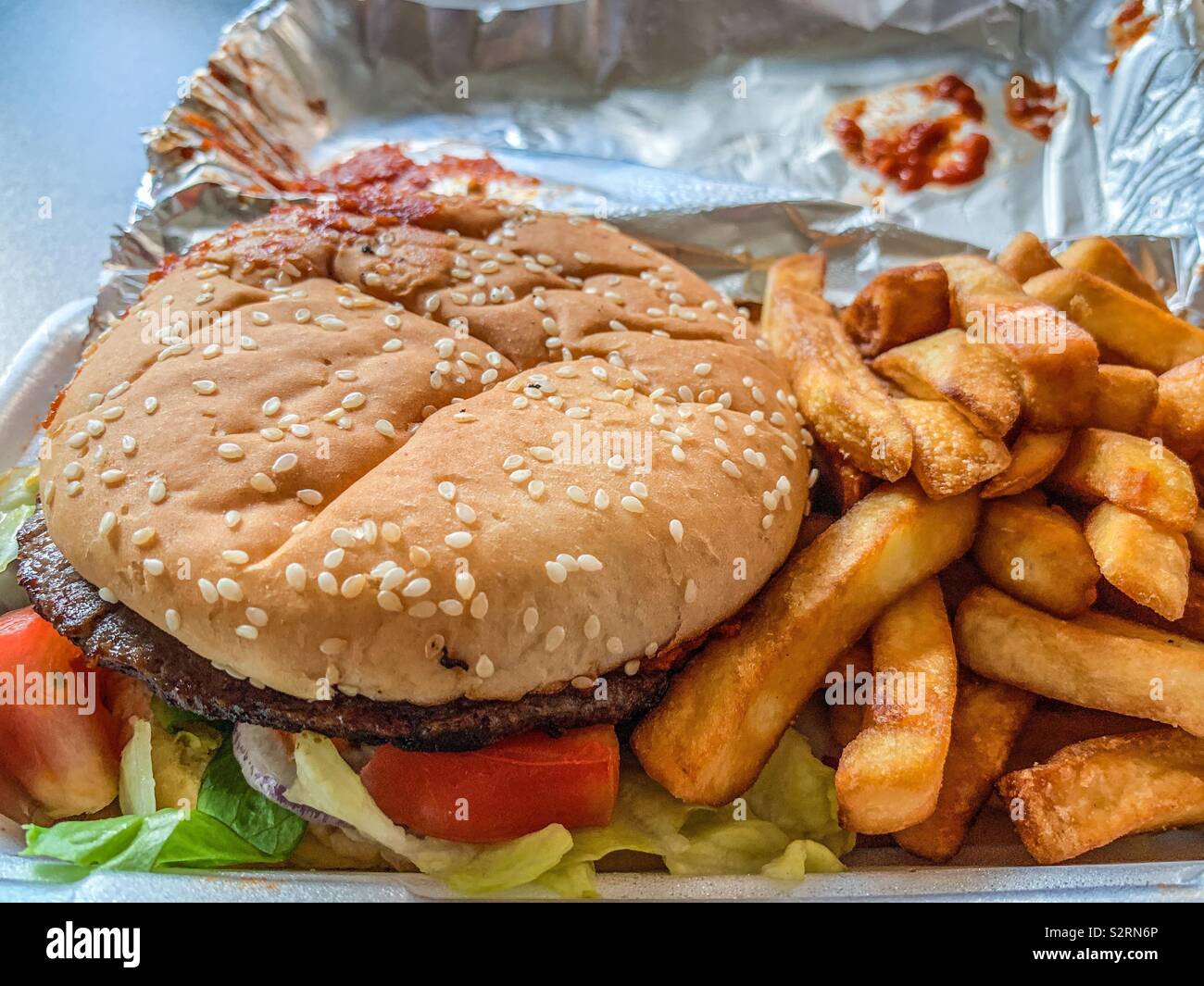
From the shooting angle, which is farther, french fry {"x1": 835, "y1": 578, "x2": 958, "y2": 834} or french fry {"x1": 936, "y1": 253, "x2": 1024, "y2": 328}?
french fry {"x1": 936, "y1": 253, "x2": 1024, "y2": 328}

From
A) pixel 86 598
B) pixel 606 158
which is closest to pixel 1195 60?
pixel 606 158

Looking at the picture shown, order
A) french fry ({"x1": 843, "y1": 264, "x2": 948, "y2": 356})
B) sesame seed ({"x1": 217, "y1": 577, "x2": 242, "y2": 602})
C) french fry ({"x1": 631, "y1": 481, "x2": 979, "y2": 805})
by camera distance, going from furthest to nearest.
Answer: french fry ({"x1": 843, "y1": 264, "x2": 948, "y2": 356}) → french fry ({"x1": 631, "y1": 481, "x2": 979, "y2": 805}) → sesame seed ({"x1": 217, "y1": 577, "x2": 242, "y2": 602})

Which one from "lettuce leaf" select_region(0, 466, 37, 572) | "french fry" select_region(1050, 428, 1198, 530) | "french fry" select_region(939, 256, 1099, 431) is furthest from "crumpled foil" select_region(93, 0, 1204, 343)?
"french fry" select_region(1050, 428, 1198, 530)

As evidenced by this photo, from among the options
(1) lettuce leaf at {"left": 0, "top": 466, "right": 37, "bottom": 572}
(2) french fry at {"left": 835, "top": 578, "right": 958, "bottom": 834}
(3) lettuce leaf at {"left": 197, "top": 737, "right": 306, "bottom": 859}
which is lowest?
(3) lettuce leaf at {"left": 197, "top": 737, "right": 306, "bottom": 859}

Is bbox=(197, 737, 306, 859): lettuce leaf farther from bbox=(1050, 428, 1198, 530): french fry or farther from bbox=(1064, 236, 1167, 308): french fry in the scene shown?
bbox=(1064, 236, 1167, 308): french fry

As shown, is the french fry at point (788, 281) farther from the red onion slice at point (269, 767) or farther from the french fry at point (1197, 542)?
the red onion slice at point (269, 767)

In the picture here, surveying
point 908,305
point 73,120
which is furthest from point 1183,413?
point 73,120

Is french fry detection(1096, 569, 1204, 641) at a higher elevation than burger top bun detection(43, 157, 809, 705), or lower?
lower
